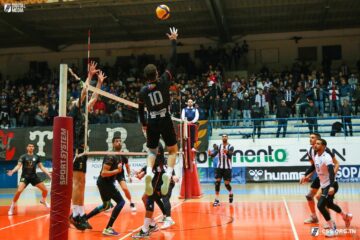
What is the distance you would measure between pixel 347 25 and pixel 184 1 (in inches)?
471

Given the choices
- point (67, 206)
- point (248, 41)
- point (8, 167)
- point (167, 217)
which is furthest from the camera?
point (248, 41)

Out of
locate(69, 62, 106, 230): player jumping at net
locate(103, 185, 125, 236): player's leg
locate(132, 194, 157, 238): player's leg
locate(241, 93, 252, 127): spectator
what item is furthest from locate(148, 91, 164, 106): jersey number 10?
locate(241, 93, 252, 127): spectator

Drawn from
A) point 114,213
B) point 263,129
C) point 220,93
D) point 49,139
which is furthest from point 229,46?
point 114,213

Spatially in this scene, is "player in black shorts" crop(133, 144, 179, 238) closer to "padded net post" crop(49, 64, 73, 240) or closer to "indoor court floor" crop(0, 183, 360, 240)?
"indoor court floor" crop(0, 183, 360, 240)

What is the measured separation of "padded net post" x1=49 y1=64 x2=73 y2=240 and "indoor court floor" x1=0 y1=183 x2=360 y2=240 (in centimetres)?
259

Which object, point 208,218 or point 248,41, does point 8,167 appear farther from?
point 248,41

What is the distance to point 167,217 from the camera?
335 inches

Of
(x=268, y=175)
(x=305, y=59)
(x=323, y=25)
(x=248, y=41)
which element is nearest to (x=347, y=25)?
(x=323, y=25)

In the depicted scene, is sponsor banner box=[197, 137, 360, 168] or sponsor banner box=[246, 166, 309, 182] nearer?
sponsor banner box=[197, 137, 360, 168]

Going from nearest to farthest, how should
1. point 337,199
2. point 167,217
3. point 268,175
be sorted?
1. point 167,217
2. point 337,199
3. point 268,175

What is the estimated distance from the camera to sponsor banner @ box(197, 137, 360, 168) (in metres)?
18.9

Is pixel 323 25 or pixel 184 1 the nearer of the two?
pixel 184 1

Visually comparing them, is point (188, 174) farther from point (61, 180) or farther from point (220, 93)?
point (220, 93)

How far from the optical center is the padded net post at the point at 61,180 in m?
5.04
